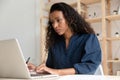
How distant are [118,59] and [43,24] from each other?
1268mm

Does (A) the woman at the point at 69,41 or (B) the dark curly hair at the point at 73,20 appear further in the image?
(B) the dark curly hair at the point at 73,20

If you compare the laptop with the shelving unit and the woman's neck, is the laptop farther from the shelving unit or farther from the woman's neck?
the shelving unit

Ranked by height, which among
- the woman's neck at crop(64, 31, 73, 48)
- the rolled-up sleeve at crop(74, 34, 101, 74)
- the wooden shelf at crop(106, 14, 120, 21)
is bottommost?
the rolled-up sleeve at crop(74, 34, 101, 74)

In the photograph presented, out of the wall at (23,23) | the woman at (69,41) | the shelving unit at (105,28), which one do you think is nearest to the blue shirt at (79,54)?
the woman at (69,41)

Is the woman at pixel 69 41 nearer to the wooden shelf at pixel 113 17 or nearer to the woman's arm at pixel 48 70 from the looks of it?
the woman's arm at pixel 48 70

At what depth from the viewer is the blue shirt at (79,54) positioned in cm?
115

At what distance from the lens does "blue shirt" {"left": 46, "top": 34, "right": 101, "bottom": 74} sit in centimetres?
115

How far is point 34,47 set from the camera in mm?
3350

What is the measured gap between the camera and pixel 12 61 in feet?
2.76

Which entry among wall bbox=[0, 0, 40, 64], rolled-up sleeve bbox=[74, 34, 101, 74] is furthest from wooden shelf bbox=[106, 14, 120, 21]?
rolled-up sleeve bbox=[74, 34, 101, 74]

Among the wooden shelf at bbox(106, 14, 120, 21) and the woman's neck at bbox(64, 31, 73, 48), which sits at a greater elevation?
the wooden shelf at bbox(106, 14, 120, 21)

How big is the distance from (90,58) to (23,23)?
223 cm

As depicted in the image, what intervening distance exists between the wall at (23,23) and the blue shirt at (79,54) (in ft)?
5.63

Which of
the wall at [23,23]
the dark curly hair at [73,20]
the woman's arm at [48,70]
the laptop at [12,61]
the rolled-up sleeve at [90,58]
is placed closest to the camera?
the laptop at [12,61]
